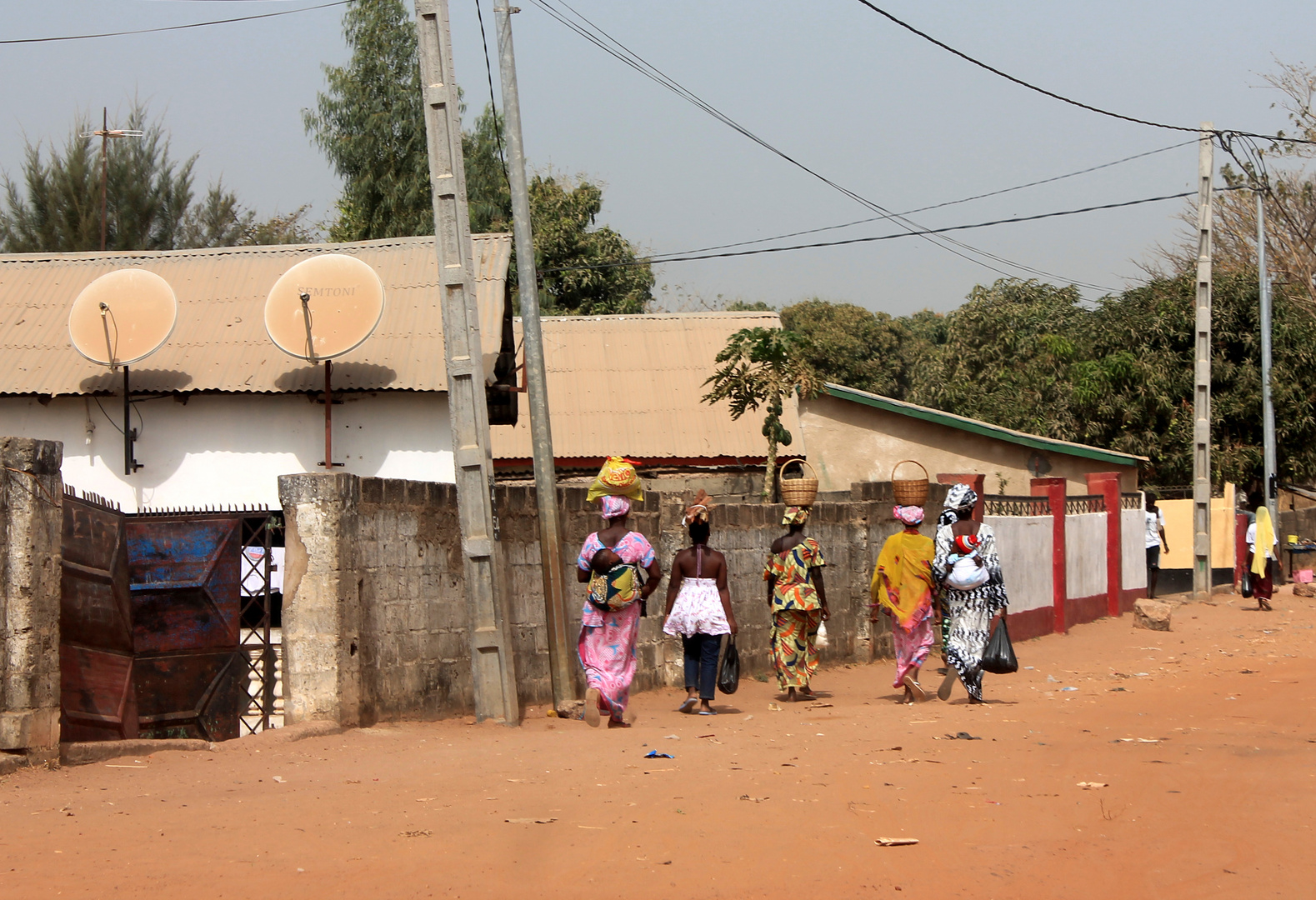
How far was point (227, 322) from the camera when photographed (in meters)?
15.8

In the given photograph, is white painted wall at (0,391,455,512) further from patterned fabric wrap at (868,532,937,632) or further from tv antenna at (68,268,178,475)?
patterned fabric wrap at (868,532,937,632)

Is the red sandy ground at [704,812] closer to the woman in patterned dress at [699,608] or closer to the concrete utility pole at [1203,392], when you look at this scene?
the woman in patterned dress at [699,608]

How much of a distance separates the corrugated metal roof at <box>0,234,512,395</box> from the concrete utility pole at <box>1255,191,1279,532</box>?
16.1 m

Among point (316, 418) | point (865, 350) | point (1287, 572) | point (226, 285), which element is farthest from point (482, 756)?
point (865, 350)

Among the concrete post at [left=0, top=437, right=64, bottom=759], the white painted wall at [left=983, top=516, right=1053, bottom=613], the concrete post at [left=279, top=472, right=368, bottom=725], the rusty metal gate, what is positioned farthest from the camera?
the white painted wall at [left=983, top=516, right=1053, bottom=613]

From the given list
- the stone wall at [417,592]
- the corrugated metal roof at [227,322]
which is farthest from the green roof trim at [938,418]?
the stone wall at [417,592]

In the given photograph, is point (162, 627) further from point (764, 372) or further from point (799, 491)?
point (764, 372)

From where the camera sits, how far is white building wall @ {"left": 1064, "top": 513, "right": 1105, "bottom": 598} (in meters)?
17.6

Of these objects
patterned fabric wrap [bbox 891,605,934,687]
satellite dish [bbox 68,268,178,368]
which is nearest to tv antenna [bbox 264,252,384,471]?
satellite dish [bbox 68,268,178,368]

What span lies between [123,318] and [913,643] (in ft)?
30.1

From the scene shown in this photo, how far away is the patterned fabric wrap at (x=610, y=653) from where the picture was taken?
8.69 metres

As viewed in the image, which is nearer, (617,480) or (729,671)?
(617,480)

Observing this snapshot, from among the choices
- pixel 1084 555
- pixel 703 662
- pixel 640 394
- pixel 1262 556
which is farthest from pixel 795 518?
pixel 1262 556

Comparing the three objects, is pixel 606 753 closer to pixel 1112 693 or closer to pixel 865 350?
pixel 1112 693
